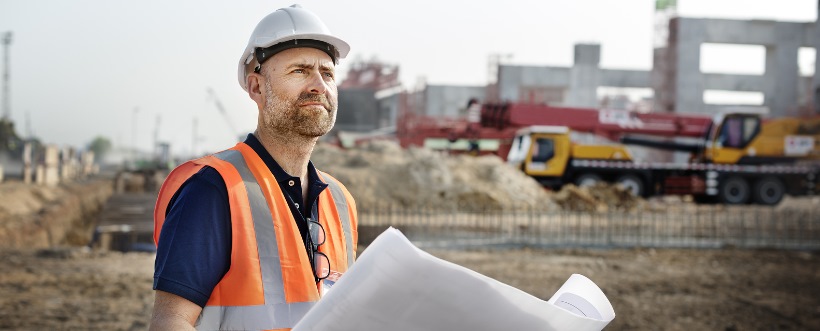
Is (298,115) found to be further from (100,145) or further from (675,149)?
(100,145)

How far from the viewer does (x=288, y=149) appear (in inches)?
68.2

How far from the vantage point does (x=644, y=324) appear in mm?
8594

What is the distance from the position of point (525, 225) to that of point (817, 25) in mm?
25100

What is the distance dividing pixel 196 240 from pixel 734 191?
2367 centimetres

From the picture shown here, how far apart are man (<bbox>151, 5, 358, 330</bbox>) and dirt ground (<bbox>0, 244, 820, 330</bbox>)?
23.4 ft

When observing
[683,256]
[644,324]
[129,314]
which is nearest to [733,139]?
[683,256]

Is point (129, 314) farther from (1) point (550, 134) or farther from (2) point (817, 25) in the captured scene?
(2) point (817, 25)

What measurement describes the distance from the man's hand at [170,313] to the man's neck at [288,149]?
1.32 feet

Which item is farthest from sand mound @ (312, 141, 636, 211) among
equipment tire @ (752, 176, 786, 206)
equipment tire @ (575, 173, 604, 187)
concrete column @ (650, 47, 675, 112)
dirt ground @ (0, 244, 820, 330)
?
concrete column @ (650, 47, 675, 112)

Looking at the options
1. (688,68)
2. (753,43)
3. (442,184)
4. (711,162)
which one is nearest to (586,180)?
(711,162)

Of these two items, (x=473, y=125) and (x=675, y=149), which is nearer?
(x=675, y=149)

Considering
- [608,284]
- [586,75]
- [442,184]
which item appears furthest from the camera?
[586,75]

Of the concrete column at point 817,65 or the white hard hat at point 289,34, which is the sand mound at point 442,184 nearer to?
the concrete column at point 817,65

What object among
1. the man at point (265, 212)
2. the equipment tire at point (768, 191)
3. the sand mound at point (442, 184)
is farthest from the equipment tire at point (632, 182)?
the man at point (265, 212)
